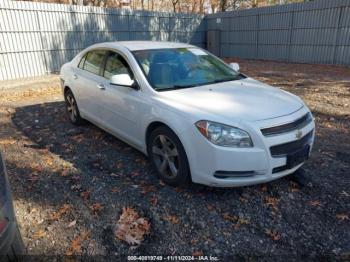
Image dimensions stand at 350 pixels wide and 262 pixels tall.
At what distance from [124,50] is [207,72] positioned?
120cm

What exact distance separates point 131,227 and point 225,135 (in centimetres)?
127

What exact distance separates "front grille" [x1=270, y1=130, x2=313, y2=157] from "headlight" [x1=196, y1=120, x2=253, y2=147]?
256 millimetres

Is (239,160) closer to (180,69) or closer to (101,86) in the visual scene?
(180,69)

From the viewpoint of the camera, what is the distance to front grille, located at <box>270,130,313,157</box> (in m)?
2.94

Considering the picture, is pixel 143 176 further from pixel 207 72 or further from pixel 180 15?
pixel 180 15

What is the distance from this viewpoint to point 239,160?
2.90 meters

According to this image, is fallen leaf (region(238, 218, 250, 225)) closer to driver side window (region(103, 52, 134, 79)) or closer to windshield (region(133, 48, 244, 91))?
windshield (region(133, 48, 244, 91))

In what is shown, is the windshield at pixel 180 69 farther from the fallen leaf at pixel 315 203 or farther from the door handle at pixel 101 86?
the fallen leaf at pixel 315 203

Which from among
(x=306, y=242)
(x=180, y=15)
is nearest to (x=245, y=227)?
(x=306, y=242)

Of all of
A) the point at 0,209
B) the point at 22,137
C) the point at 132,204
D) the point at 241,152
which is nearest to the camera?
the point at 0,209

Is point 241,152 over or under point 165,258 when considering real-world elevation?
over

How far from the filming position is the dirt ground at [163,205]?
2.67 meters

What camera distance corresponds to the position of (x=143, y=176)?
3865 mm

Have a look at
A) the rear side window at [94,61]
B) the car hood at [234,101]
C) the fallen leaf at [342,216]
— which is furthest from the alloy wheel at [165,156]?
the rear side window at [94,61]
